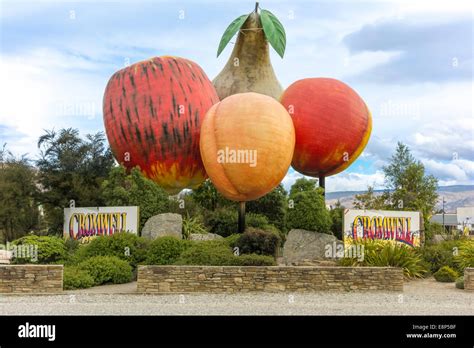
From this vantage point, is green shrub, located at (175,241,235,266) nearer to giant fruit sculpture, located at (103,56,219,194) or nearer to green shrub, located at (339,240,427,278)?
green shrub, located at (339,240,427,278)

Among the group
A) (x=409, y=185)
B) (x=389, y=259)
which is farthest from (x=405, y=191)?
(x=389, y=259)

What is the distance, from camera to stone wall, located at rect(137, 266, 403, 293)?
15.0 metres

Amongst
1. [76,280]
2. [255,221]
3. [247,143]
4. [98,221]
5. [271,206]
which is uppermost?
[247,143]

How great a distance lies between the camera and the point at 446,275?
60.7 ft

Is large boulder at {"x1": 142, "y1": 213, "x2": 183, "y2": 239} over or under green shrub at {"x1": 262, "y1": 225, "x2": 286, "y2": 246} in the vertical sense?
over

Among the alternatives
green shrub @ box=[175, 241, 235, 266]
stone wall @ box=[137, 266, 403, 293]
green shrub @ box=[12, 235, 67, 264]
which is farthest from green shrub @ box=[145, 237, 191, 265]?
stone wall @ box=[137, 266, 403, 293]

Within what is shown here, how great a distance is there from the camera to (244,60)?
29.6 m

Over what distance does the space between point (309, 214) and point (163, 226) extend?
5192mm

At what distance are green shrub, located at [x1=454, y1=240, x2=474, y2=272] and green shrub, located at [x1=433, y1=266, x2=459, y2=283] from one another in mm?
661

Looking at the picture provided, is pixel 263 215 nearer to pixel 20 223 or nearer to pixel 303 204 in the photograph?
pixel 303 204

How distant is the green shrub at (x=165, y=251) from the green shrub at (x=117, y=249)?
476 mm

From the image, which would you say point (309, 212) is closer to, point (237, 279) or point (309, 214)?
point (309, 214)
